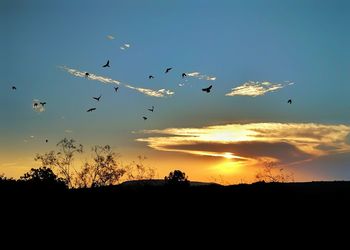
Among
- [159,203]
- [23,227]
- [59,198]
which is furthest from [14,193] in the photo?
[159,203]

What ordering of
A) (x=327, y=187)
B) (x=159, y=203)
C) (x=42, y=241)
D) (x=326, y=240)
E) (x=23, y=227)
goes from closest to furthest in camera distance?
(x=326, y=240) → (x=42, y=241) → (x=23, y=227) → (x=159, y=203) → (x=327, y=187)

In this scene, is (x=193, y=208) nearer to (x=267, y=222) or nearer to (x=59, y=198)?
(x=267, y=222)

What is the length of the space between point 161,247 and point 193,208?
4.36 m

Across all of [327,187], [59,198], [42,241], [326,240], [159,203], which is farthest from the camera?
[327,187]

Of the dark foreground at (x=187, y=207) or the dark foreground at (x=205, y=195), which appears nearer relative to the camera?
the dark foreground at (x=187, y=207)

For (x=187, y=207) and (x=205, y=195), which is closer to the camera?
(x=187, y=207)

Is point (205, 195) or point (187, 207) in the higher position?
point (205, 195)

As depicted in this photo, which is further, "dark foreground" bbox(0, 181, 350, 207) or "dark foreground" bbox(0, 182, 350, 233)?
"dark foreground" bbox(0, 181, 350, 207)

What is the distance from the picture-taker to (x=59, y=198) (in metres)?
28.3

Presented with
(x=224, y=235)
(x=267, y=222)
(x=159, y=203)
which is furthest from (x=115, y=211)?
(x=267, y=222)

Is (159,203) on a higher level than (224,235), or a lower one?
higher

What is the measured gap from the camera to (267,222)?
75.9 feet

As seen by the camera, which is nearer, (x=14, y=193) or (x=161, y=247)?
(x=161, y=247)

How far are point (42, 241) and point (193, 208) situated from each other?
8264 mm
